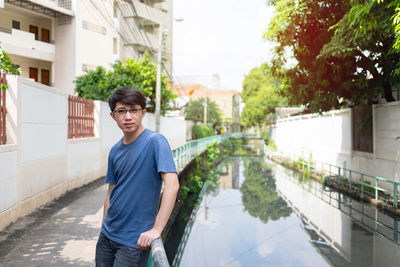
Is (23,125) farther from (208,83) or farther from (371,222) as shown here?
(208,83)

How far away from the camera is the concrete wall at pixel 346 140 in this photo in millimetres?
9859

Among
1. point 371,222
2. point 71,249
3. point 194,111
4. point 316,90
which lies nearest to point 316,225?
point 371,222

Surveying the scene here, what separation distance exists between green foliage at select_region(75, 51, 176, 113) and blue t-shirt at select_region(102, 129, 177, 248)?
13222mm

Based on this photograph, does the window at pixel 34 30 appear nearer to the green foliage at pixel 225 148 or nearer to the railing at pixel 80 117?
the railing at pixel 80 117

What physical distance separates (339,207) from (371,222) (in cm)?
177

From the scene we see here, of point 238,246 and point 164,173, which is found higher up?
point 164,173

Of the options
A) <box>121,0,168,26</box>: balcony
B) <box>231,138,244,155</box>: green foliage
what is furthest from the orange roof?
<box>121,0,168,26</box>: balcony

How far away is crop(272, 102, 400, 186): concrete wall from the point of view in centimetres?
986

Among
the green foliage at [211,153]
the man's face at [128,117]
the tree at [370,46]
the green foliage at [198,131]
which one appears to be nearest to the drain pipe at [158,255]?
the man's face at [128,117]

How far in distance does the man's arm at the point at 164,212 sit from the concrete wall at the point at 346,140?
30.6ft

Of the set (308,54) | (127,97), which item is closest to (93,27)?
(308,54)

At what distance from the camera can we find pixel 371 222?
8.45m

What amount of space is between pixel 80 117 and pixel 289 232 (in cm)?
632

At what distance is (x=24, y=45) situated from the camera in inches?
643
